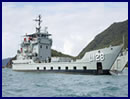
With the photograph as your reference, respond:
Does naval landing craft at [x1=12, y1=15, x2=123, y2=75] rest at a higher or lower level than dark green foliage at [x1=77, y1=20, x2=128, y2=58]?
lower

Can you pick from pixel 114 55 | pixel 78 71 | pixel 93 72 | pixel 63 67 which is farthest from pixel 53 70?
pixel 114 55

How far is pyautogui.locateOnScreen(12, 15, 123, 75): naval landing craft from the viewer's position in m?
24.7

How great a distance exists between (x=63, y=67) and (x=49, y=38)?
988 centimetres

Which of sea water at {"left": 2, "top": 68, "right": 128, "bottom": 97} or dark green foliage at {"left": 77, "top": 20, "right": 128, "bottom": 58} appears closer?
sea water at {"left": 2, "top": 68, "right": 128, "bottom": 97}

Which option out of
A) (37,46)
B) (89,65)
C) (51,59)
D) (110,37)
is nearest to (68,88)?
(89,65)

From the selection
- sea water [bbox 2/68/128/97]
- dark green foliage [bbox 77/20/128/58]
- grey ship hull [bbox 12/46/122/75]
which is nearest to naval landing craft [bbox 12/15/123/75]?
grey ship hull [bbox 12/46/122/75]

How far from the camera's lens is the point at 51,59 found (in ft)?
107

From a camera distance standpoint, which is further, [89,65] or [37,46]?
[37,46]

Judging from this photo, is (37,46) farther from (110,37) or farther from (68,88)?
(110,37)

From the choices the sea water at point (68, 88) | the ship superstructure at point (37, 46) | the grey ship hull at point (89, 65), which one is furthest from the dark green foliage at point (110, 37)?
the sea water at point (68, 88)

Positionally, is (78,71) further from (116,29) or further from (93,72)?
(116,29)

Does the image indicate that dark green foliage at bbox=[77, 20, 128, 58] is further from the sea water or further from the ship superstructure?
the sea water

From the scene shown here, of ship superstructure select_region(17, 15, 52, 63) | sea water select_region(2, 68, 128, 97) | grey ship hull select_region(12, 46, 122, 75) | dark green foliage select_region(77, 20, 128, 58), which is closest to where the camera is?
sea water select_region(2, 68, 128, 97)

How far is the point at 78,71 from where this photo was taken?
88.8ft
